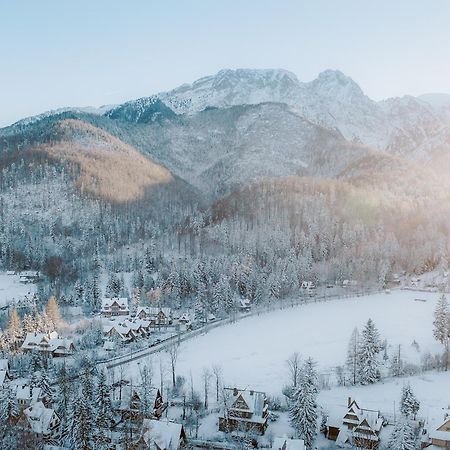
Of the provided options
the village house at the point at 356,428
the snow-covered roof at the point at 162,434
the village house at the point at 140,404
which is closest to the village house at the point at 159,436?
the snow-covered roof at the point at 162,434

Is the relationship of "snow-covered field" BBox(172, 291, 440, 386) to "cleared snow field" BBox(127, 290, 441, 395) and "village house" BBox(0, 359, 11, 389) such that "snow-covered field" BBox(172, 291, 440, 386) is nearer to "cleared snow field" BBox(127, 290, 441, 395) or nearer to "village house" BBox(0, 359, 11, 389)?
"cleared snow field" BBox(127, 290, 441, 395)

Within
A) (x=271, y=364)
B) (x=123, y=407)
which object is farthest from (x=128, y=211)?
(x=123, y=407)

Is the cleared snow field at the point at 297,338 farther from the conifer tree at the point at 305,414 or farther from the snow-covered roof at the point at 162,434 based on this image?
the snow-covered roof at the point at 162,434

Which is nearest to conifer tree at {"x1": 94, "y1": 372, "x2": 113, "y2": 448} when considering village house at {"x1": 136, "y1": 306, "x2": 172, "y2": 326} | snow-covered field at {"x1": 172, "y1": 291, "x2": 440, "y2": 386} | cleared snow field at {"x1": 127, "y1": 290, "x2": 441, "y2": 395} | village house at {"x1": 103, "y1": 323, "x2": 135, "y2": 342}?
cleared snow field at {"x1": 127, "y1": 290, "x2": 441, "y2": 395}

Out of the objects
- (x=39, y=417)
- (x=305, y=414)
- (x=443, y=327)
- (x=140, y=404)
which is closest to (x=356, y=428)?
(x=305, y=414)

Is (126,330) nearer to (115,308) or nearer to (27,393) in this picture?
(115,308)

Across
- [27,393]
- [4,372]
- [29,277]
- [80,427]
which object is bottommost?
[27,393]
